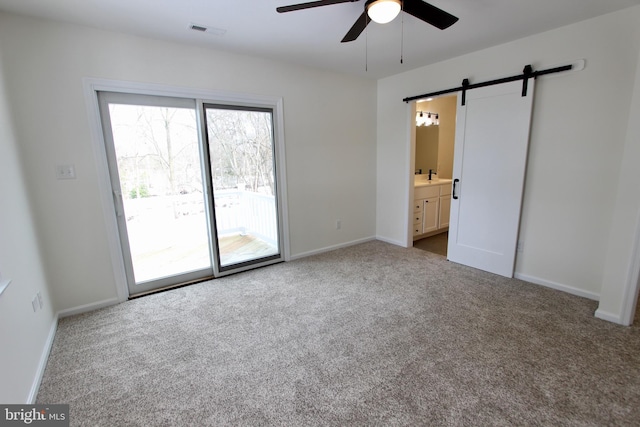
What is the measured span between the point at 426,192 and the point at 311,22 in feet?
10.2

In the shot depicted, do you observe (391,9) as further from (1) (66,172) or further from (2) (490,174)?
(1) (66,172)

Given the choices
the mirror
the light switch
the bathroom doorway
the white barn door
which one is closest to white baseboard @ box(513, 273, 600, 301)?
the white barn door

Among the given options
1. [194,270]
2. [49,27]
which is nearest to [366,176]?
[194,270]

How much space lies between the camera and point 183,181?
10.7 feet

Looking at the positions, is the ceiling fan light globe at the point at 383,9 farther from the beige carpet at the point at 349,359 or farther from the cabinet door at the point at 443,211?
the cabinet door at the point at 443,211

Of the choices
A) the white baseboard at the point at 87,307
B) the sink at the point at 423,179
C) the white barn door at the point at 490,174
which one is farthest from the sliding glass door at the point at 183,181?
the sink at the point at 423,179

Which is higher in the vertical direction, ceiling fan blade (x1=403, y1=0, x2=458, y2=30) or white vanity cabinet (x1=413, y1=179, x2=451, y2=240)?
ceiling fan blade (x1=403, y1=0, x2=458, y2=30)

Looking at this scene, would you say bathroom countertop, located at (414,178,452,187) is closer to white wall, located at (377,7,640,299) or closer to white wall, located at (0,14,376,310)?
white wall, located at (377,7,640,299)

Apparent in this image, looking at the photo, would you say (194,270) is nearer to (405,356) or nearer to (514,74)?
(405,356)

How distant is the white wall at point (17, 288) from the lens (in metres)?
1.52

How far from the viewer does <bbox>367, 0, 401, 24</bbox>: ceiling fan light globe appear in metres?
1.70

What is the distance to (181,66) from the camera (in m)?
2.89

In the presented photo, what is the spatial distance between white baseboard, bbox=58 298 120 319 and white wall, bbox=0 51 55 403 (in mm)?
175

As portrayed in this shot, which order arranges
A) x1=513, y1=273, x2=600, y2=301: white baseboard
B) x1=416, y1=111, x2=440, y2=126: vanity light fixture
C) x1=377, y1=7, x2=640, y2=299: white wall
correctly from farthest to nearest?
x1=416, y1=111, x2=440, y2=126: vanity light fixture
x1=513, y1=273, x2=600, y2=301: white baseboard
x1=377, y1=7, x2=640, y2=299: white wall
